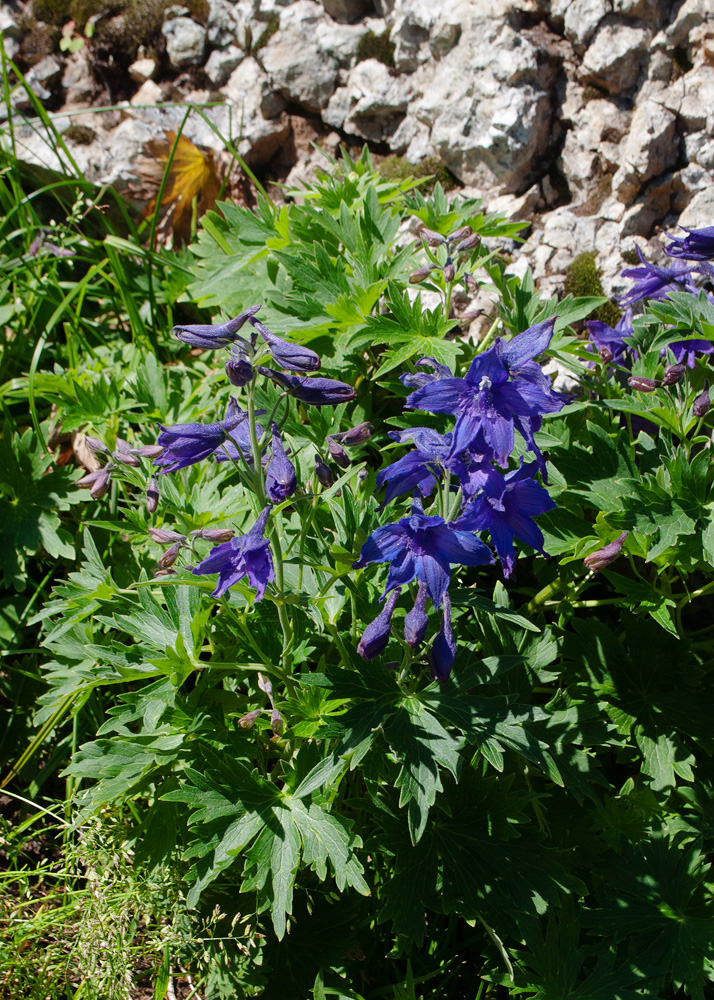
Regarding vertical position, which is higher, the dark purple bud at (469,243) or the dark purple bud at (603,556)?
the dark purple bud at (469,243)

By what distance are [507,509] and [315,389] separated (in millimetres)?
543

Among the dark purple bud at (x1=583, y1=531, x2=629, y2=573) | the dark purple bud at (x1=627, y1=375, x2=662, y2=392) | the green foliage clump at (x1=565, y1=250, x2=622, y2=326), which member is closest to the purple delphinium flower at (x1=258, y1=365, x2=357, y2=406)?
the dark purple bud at (x1=583, y1=531, x2=629, y2=573)

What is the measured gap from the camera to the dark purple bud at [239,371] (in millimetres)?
1683

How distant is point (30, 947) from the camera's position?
2.54 meters

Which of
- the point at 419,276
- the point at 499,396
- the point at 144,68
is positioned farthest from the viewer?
the point at 144,68

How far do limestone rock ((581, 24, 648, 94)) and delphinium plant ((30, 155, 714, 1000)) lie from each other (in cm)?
143

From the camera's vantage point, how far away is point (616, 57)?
134 inches

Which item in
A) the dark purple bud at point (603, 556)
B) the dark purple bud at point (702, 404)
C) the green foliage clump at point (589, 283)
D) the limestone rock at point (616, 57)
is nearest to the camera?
the dark purple bud at point (603, 556)

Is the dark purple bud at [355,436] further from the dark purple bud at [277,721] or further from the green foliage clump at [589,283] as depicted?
the green foliage clump at [589,283]

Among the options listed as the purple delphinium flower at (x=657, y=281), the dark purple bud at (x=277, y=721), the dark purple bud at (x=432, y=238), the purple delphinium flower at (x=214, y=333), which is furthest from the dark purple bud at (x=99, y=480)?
the purple delphinium flower at (x=657, y=281)

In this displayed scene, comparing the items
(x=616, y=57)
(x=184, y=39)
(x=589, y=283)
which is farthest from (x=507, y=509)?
(x=184, y=39)

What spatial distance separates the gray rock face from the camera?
446 cm

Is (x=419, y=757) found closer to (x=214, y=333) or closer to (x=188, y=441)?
(x=188, y=441)

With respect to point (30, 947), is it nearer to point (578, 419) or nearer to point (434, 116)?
point (578, 419)
